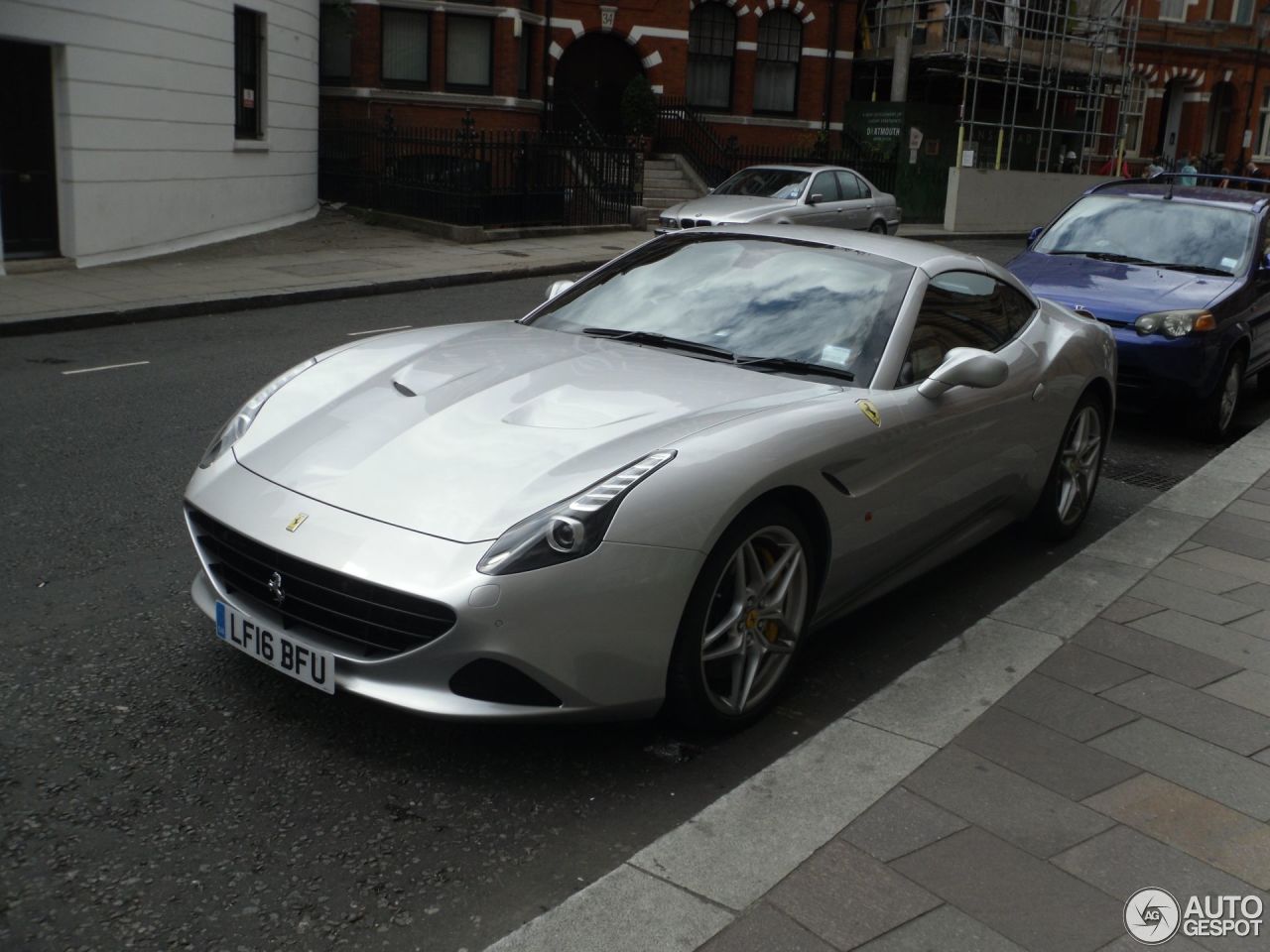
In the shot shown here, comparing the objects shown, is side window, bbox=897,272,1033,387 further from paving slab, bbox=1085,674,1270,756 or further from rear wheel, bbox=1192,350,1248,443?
rear wheel, bbox=1192,350,1248,443

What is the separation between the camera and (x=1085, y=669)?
14.1 ft

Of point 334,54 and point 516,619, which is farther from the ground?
point 334,54

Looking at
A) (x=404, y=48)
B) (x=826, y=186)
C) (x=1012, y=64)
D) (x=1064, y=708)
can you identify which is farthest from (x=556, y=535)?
(x=1012, y=64)

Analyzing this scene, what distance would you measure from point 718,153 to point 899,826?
2558 cm

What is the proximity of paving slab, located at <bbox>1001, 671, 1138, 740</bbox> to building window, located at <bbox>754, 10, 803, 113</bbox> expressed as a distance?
28141 mm

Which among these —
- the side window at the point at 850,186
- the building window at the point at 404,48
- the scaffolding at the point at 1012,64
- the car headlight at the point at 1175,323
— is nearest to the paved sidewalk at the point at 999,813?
the car headlight at the point at 1175,323

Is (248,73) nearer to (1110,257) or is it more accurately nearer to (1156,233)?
(1110,257)

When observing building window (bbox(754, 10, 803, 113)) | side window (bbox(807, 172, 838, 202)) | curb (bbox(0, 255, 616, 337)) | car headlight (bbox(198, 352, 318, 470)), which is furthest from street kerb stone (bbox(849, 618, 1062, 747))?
building window (bbox(754, 10, 803, 113))

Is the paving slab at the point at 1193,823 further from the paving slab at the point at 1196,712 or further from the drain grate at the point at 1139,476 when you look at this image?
the drain grate at the point at 1139,476

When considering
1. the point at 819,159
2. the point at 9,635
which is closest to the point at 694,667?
the point at 9,635

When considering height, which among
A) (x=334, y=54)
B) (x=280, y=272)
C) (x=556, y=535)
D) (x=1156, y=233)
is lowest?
(x=280, y=272)

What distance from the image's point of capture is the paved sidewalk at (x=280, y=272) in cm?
1184

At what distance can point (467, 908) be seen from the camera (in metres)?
2.88

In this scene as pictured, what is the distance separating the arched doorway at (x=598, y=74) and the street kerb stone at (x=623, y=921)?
26485 mm
